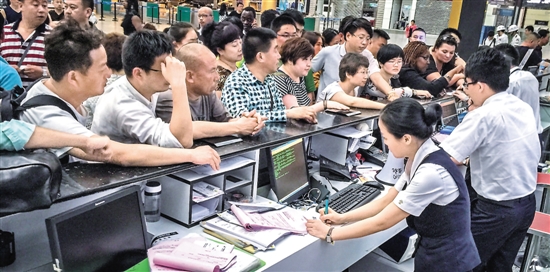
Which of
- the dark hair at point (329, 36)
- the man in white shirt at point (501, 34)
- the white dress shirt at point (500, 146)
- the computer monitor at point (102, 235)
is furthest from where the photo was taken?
the man in white shirt at point (501, 34)

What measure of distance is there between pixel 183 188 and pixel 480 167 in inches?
68.2

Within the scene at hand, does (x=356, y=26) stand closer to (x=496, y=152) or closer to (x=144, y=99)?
(x=496, y=152)

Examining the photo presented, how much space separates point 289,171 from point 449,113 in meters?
2.18

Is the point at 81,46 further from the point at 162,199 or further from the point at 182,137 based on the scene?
the point at 162,199

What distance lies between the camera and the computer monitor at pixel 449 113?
3.89m

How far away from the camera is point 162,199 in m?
1.97

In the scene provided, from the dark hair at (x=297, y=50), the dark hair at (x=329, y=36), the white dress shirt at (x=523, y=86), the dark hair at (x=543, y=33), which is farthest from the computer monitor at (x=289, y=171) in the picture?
the dark hair at (x=543, y=33)

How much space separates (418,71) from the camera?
432cm

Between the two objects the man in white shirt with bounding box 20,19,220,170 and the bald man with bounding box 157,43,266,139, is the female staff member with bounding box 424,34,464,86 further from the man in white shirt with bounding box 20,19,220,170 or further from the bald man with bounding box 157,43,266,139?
Answer: the man in white shirt with bounding box 20,19,220,170

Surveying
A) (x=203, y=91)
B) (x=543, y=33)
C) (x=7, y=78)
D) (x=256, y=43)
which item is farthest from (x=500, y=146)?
(x=543, y=33)

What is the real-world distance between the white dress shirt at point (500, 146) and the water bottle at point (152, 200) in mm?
1553

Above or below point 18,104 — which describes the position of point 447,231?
below

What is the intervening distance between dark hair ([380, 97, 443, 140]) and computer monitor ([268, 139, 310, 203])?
62 centimetres

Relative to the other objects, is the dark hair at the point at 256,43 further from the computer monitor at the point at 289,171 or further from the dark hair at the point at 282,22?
the dark hair at the point at 282,22
